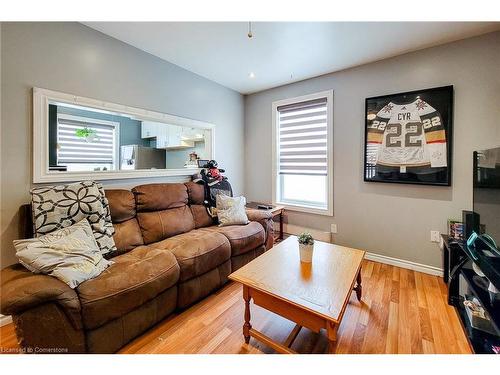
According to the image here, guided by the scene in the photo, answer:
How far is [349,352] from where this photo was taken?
141 cm

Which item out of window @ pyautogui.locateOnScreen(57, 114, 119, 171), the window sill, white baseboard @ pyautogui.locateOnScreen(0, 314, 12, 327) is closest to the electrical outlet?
the window sill

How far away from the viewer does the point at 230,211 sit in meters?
2.72

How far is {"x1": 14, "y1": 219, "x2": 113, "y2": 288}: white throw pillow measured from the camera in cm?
128

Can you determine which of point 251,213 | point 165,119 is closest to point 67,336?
point 251,213

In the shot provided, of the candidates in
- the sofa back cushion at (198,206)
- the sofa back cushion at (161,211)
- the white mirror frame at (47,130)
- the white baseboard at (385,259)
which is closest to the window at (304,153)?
the white baseboard at (385,259)

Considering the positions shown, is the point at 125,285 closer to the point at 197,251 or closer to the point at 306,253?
the point at 197,251

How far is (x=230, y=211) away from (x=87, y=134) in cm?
260

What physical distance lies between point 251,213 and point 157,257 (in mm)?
1387

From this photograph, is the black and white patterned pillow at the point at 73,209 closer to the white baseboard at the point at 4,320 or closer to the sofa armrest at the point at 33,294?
the sofa armrest at the point at 33,294

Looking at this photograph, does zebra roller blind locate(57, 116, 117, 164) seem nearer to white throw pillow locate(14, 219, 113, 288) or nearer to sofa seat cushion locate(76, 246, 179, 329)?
white throw pillow locate(14, 219, 113, 288)

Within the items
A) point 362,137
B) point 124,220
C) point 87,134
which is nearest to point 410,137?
point 362,137

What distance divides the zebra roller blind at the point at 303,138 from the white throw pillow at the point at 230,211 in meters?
1.15

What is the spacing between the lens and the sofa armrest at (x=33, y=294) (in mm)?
1043

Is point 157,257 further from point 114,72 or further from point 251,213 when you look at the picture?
point 114,72
